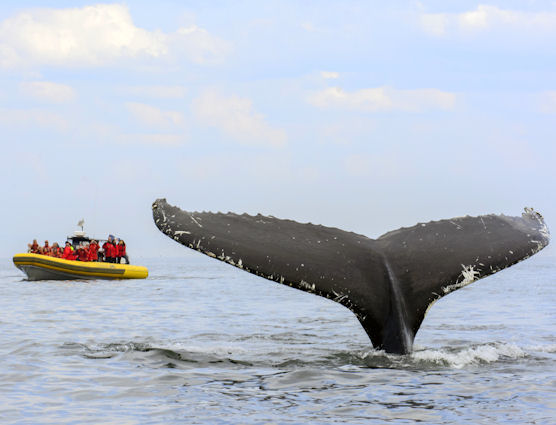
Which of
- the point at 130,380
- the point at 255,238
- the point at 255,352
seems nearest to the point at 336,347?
the point at 255,352

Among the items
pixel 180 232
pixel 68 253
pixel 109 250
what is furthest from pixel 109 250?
pixel 180 232

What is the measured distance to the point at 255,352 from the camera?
30.7 feet

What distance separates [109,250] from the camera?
3597cm

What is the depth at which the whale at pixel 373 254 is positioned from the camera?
638 centimetres

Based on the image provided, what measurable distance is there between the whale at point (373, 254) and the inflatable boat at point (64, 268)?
27716mm

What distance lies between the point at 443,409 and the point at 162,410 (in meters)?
2.27

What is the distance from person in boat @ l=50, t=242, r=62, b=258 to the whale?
3251cm

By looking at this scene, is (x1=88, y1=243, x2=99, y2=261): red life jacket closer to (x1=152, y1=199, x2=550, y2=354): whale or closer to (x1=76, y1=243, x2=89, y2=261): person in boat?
(x1=76, y1=243, x2=89, y2=261): person in boat

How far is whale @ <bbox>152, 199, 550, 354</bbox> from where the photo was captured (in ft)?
20.9

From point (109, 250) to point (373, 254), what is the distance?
99.7 feet

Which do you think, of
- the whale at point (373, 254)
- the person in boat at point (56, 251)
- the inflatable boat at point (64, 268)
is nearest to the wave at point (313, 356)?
the whale at point (373, 254)

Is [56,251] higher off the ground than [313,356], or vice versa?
[56,251]

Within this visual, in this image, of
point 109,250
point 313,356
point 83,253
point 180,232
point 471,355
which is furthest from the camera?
point 109,250

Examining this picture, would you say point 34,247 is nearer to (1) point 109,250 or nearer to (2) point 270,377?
(1) point 109,250
